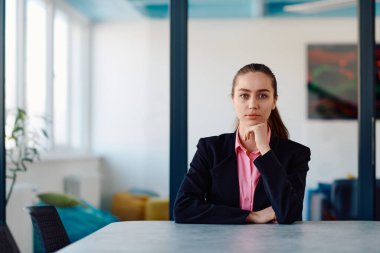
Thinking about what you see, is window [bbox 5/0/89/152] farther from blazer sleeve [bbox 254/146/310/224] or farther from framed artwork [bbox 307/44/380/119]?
blazer sleeve [bbox 254/146/310/224]

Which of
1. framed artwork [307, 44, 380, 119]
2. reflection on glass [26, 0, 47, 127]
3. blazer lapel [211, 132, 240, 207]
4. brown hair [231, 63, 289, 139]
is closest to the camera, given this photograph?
blazer lapel [211, 132, 240, 207]

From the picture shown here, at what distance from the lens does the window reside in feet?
19.0

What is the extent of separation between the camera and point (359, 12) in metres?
→ 2.94

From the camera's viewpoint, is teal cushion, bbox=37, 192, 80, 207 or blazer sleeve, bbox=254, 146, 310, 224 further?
teal cushion, bbox=37, 192, 80, 207

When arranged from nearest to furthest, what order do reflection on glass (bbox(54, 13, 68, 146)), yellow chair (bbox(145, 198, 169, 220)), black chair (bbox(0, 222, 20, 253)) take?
black chair (bbox(0, 222, 20, 253)), reflection on glass (bbox(54, 13, 68, 146)), yellow chair (bbox(145, 198, 169, 220))

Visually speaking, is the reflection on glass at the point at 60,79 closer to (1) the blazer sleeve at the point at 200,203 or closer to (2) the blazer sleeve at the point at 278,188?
(1) the blazer sleeve at the point at 200,203

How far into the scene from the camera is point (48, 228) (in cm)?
218

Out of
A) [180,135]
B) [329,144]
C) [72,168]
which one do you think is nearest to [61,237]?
[180,135]

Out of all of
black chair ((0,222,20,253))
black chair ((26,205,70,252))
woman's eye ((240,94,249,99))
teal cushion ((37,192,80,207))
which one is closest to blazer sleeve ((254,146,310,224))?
woman's eye ((240,94,249,99))

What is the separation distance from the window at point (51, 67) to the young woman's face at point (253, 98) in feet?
8.99

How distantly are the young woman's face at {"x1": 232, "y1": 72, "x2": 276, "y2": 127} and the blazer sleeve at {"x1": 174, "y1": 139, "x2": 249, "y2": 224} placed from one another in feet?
0.62

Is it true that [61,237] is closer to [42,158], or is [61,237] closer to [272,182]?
[272,182]

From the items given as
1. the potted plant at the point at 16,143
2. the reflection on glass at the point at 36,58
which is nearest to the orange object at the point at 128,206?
the reflection on glass at the point at 36,58

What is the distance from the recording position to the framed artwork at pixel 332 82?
8.12 metres
